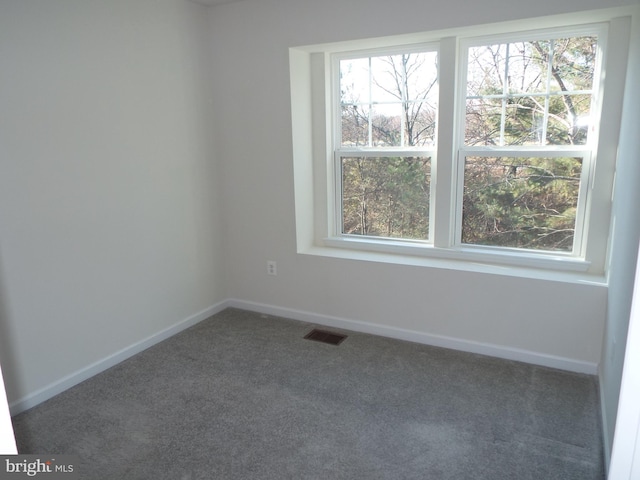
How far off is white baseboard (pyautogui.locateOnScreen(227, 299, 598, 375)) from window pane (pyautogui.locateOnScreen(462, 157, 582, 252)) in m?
0.69

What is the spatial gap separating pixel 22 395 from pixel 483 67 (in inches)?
132

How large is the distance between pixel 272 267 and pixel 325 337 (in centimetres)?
74

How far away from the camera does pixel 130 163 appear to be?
2.93 meters

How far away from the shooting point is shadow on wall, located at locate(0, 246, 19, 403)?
2314 mm

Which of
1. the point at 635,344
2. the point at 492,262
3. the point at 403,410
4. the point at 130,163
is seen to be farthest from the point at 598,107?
the point at 130,163

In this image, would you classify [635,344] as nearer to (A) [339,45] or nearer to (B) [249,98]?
(A) [339,45]

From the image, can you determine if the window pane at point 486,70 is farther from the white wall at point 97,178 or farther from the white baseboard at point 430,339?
the white wall at point 97,178

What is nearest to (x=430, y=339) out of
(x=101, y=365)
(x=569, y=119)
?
(x=569, y=119)

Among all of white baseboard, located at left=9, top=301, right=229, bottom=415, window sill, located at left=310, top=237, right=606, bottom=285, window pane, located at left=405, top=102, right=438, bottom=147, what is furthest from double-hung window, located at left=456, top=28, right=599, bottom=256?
white baseboard, located at left=9, top=301, right=229, bottom=415

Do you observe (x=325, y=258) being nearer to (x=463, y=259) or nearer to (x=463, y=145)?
(x=463, y=259)

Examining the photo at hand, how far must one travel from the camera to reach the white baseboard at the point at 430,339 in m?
2.73

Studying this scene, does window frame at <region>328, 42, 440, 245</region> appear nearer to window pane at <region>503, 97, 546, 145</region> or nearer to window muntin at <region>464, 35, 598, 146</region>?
window muntin at <region>464, 35, 598, 146</region>

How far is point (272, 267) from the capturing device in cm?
365

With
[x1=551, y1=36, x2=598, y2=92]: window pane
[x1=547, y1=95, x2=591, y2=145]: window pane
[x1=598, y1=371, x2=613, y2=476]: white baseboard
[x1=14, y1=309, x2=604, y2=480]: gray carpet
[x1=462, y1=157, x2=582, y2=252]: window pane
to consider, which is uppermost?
[x1=551, y1=36, x2=598, y2=92]: window pane
